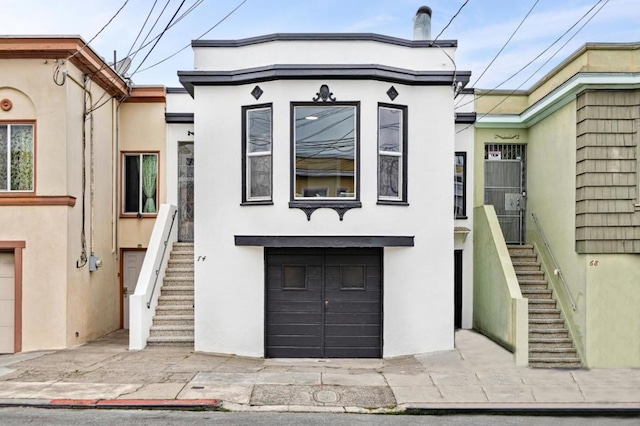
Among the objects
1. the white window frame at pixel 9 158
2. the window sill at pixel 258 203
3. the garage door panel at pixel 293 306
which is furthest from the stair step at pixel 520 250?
the white window frame at pixel 9 158

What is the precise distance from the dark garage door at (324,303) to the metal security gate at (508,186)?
15.6ft

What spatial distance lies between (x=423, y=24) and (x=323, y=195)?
546 centimetres

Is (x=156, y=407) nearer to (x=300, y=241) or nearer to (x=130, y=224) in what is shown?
(x=300, y=241)

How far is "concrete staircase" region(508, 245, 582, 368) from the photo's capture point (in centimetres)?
1191

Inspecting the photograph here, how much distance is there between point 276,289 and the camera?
1230 cm

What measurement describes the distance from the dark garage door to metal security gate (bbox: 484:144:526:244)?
476 cm

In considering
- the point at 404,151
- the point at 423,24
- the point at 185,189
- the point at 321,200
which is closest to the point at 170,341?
the point at 321,200

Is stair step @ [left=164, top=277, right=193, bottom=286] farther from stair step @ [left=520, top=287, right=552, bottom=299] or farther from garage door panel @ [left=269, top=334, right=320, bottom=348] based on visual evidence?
stair step @ [left=520, top=287, right=552, bottom=299]

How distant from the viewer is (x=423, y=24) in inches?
579

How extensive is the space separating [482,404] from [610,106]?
6.44m

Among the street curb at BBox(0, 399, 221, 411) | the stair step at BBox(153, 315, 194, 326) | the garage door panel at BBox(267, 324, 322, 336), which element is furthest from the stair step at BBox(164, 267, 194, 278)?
the street curb at BBox(0, 399, 221, 411)

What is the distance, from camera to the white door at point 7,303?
12945mm

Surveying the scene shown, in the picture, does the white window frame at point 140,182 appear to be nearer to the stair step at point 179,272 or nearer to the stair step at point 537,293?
the stair step at point 179,272

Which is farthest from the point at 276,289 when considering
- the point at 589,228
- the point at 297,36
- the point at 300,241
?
the point at 589,228
